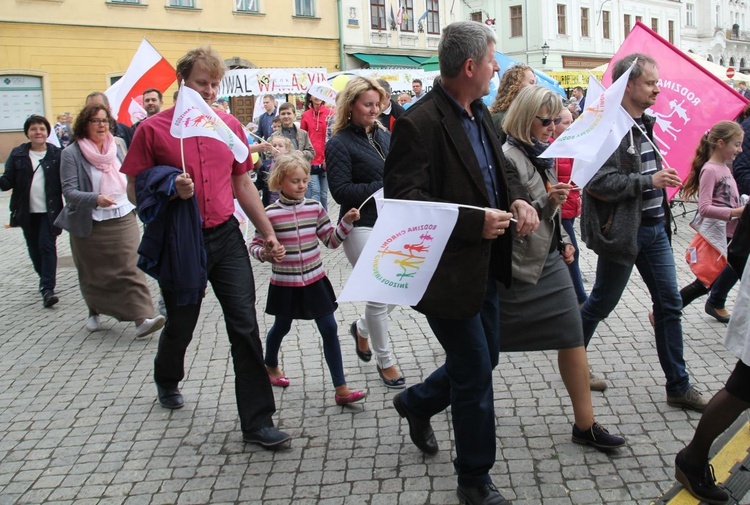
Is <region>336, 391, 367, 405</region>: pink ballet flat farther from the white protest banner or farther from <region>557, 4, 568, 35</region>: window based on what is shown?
<region>557, 4, 568, 35</region>: window

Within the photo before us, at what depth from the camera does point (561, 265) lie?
13.0ft

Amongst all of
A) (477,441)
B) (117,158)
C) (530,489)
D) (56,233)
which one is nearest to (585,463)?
(530,489)

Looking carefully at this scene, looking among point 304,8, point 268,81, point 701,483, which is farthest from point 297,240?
point 304,8

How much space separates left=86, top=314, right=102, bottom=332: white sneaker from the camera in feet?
22.0

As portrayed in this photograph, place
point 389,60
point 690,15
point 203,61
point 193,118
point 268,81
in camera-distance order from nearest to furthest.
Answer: point 193,118, point 203,61, point 268,81, point 389,60, point 690,15

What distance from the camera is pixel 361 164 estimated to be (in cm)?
479

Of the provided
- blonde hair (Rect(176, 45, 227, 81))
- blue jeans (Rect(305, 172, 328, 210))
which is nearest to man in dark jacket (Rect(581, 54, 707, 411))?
blonde hair (Rect(176, 45, 227, 81))

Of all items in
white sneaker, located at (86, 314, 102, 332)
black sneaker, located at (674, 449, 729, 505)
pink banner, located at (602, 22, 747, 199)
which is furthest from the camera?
white sneaker, located at (86, 314, 102, 332)

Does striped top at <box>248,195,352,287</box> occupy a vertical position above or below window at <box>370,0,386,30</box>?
below

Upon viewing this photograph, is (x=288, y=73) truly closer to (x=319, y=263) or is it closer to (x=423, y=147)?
(x=319, y=263)

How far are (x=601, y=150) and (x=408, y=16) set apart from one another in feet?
121

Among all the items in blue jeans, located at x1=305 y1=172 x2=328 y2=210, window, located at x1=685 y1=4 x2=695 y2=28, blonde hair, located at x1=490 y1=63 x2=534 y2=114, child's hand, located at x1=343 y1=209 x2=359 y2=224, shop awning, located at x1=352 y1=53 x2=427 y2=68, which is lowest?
blue jeans, located at x1=305 y1=172 x2=328 y2=210

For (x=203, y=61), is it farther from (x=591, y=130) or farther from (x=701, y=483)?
(x=701, y=483)

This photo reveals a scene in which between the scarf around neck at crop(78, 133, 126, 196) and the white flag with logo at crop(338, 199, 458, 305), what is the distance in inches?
158
